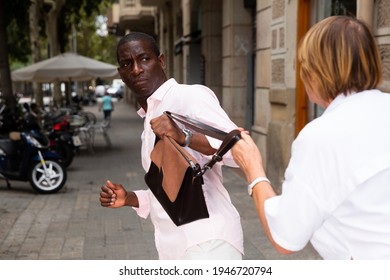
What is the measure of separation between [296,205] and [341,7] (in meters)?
5.92

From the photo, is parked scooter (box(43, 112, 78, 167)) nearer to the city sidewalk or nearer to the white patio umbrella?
the city sidewalk

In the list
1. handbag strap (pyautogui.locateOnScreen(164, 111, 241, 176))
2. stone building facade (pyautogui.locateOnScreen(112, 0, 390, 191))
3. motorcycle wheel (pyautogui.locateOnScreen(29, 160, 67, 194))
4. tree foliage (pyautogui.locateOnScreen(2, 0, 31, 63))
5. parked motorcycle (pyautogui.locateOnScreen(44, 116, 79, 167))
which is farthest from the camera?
tree foliage (pyautogui.locateOnScreen(2, 0, 31, 63))

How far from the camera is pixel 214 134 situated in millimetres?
1853

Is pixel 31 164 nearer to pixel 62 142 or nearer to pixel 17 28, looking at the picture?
pixel 62 142

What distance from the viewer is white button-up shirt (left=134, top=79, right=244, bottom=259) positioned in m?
2.05

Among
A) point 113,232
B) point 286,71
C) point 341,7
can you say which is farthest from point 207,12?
point 113,232

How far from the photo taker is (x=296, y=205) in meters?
1.49

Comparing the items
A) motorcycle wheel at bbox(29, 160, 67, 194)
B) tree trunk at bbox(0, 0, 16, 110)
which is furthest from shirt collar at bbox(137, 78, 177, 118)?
tree trunk at bbox(0, 0, 16, 110)

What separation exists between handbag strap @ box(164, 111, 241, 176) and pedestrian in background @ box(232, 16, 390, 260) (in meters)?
0.22

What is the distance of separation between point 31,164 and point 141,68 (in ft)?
23.2

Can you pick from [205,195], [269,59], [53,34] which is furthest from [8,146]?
[53,34]
